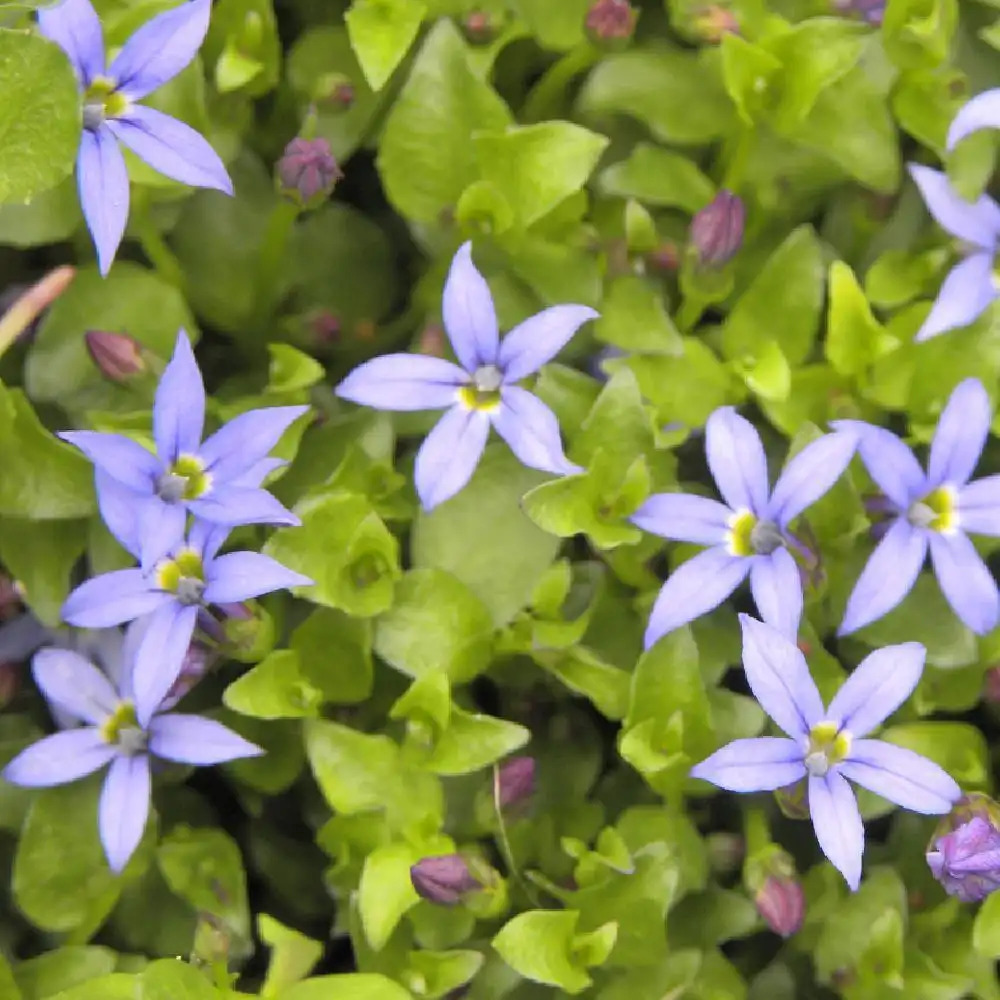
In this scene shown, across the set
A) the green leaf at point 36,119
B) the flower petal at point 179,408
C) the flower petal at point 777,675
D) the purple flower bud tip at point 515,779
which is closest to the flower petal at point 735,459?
the flower petal at point 777,675

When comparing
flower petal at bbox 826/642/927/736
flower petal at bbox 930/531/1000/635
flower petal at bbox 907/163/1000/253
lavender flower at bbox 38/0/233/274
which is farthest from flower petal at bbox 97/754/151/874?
flower petal at bbox 907/163/1000/253

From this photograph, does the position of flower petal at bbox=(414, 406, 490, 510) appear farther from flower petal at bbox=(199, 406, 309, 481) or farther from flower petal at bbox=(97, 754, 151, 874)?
flower petal at bbox=(97, 754, 151, 874)

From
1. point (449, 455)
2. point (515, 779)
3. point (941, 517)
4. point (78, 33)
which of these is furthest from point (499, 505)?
point (78, 33)

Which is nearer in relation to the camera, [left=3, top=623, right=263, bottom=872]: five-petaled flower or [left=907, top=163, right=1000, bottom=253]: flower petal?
[left=3, top=623, right=263, bottom=872]: five-petaled flower

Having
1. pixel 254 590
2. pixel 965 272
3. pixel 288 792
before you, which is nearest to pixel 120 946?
pixel 288 792

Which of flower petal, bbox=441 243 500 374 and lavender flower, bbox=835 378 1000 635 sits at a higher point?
flower petal, bbox=441 243 500 374

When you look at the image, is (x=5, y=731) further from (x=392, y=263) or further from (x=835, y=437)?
(x=835, y=437)

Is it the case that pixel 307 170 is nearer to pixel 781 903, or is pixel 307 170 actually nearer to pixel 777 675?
pixel 777 675

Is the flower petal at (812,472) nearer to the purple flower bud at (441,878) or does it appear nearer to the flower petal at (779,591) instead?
the flower petal at (779,591)
